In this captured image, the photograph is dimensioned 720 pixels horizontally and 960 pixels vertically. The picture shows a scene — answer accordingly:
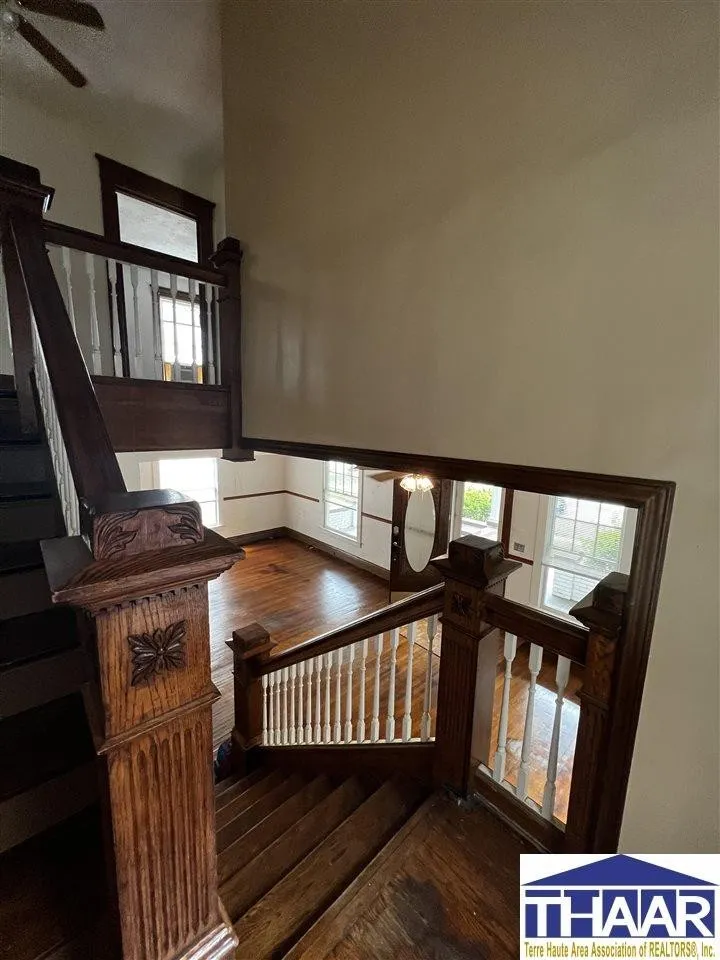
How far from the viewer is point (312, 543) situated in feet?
25.2

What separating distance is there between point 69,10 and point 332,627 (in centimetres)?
528

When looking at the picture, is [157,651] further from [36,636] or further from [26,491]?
[26,491]

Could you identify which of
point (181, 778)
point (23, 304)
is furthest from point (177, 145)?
point (181, 778)

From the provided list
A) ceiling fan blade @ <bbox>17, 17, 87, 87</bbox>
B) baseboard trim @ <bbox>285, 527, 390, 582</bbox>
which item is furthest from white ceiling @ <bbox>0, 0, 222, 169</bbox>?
baseboard trim @ <bbox>285, 527, 390, 582</bbox>

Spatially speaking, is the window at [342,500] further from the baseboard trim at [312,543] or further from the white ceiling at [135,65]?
the white ceiling at [135,65]

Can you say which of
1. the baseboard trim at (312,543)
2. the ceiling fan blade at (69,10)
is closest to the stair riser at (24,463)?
the ceiling fan blade at (69,10)

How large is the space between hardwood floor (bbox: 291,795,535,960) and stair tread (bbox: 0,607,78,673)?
40.5 inches

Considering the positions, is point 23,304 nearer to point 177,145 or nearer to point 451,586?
point 451,586

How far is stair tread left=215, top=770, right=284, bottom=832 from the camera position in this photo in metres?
1.97

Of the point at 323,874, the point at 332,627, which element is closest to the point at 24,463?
the point at 323,874

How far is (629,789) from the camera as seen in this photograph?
1152 mm

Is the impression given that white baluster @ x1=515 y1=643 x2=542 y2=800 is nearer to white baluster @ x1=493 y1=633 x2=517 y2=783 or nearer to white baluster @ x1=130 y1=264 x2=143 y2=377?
white baluster @ x1=493 y1=633 x2=517 y2=783

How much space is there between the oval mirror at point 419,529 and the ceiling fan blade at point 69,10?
15.1ft

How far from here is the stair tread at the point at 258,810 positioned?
172 cm
